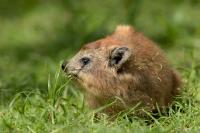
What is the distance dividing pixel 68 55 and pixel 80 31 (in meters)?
0.62

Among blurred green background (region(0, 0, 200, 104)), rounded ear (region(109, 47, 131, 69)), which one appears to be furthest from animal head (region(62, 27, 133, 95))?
blurred green background (region(0, 0, 200, 104))

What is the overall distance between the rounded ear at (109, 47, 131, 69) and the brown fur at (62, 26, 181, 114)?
4cm

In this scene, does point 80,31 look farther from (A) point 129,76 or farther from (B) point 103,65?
(A) point 129,76

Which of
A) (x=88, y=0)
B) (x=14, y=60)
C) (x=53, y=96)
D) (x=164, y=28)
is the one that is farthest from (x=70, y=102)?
(x=88, y=0)

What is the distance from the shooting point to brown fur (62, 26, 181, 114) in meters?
6.87

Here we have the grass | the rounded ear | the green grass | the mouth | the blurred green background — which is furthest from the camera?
the blurred green background

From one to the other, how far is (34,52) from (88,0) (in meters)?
2.95

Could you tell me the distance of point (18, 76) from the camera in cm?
844

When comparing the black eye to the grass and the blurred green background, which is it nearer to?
the grass

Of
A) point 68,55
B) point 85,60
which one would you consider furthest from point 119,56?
point 68,55

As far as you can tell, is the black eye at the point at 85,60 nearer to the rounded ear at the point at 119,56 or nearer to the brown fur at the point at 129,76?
the brown fur at the point at 129,76

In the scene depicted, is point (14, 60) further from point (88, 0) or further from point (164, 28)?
point (88, 0)

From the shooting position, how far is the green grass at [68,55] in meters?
6.27

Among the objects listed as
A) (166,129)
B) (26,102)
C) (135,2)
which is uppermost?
(135,2)
